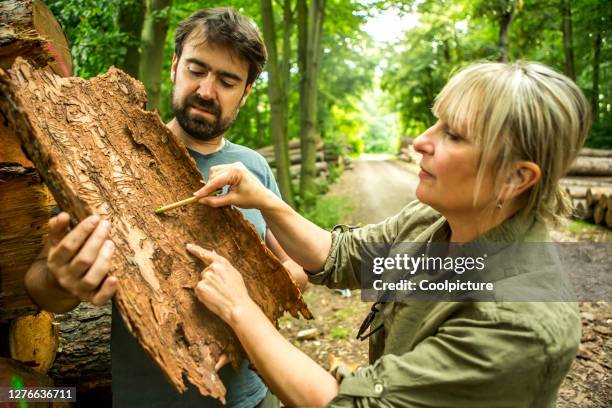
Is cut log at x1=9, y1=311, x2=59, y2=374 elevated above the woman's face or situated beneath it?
situated beneath

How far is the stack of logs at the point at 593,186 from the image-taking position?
6.64 metres

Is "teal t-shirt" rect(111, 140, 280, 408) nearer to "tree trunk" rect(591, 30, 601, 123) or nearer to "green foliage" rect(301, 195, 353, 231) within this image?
"green foliage" rect(301, 195, 353, 231)

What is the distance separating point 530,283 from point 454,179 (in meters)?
0.35

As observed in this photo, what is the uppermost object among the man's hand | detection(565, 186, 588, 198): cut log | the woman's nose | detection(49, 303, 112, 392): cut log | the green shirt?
the woman's nose

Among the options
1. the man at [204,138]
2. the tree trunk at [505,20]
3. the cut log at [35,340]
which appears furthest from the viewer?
the tree trunk at [505,20]

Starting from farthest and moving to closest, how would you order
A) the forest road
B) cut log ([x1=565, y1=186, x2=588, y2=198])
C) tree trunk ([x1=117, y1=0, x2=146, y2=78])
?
the forest road < cut log ([x1=565, y1=186, x2=588, y2=198]) < tree trunk ([x1=117, y1=0, x2=146, y2=78])

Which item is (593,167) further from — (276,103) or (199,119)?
(199,119)

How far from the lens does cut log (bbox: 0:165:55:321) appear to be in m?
1.53

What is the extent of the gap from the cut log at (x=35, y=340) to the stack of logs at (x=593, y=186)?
20.8 ft

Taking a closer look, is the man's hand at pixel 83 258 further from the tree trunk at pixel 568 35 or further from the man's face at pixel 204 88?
the tree trunk at pixel 568 35

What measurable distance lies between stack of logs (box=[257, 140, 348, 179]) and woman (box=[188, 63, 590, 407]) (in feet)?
34.6

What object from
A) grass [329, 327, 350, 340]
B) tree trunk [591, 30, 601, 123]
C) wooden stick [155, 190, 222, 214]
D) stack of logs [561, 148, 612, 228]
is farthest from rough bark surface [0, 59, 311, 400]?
tree trunk [591, 30, 601, 123]

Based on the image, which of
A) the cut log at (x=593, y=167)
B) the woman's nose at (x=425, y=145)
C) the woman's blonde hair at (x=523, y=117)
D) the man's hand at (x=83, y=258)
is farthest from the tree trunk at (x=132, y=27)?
the cut log at (x=593, y=167)

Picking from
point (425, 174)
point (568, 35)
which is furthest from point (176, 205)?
point (568, 35)
